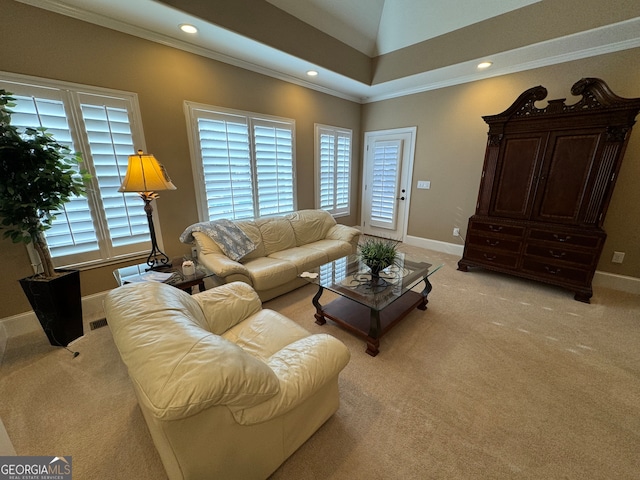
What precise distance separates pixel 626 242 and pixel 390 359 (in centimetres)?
334

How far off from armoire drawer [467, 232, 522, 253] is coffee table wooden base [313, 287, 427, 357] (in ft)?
4.84

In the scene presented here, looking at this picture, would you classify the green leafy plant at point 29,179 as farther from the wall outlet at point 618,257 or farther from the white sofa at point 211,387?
the wall outlet at point 618,257

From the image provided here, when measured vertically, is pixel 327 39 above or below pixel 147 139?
above

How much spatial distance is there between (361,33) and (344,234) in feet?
9.59

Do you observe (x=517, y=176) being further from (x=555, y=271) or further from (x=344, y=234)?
(x=344, y=234)

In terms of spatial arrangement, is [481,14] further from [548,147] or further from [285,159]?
[285,159]

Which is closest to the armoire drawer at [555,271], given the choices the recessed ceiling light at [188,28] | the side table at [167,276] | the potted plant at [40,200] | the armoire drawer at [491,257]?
the armoire drawer at [491,257]

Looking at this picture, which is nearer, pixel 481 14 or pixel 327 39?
pixel 481 14

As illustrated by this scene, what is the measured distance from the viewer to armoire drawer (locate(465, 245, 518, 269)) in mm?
3176

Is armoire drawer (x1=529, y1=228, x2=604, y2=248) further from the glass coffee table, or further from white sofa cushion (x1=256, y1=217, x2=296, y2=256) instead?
white sofa cushion (x1=256, y1=217, x2=296, y2=256)

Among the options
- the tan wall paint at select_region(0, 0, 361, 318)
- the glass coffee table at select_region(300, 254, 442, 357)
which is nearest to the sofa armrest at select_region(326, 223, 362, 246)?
the glass coffee table at select_region(300, 254, 442, 357)

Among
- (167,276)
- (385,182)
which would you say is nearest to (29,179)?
(167,276)

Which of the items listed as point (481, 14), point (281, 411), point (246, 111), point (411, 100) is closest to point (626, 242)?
point (481, 14)

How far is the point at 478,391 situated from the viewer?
5.51ft
